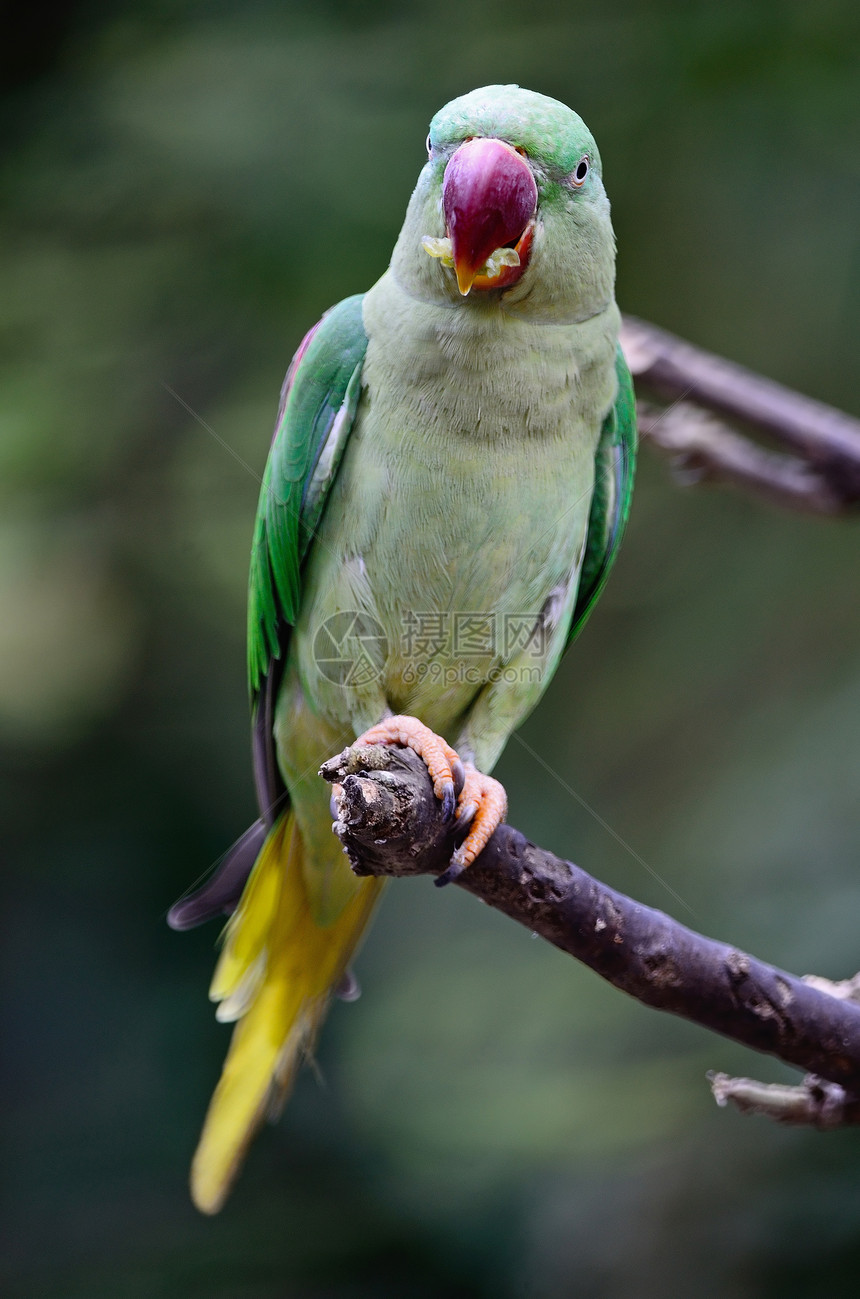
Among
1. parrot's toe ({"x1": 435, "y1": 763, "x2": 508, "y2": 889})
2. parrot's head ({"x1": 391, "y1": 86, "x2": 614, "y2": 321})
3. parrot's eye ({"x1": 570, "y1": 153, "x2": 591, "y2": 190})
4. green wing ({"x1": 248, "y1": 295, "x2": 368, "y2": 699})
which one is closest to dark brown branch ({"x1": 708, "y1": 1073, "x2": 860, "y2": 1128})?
parrot's toe ({"x1": 435, "y1": 763, "x2": 508, "y2": 889})

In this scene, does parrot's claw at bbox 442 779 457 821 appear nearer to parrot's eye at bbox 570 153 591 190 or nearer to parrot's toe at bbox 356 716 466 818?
parrot's toe at bbox 356 716 466 818

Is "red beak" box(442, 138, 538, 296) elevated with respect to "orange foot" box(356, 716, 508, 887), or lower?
elevated

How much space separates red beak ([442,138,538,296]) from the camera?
1611 mm

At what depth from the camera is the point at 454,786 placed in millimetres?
1765

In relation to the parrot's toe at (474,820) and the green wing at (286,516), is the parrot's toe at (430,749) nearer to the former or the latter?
the parrot's toe at (474,820)

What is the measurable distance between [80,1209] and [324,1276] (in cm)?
74

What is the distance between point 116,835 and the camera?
3.24 meters

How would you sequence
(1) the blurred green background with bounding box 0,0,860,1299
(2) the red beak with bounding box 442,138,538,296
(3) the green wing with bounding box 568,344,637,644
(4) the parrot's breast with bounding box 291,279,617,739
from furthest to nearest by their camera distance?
(1) the blurred green background with bounding box 0,0,860,1299 → (3) the green wing with bounding box 568,344,637,644 → (4) the parrot's breast with bounding box 291,279,617,739 → (2) the red beak with bounding box 442,138,538,296

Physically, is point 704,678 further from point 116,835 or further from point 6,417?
point 6,417

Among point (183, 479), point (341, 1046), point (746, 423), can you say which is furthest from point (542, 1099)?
point (183, 479)

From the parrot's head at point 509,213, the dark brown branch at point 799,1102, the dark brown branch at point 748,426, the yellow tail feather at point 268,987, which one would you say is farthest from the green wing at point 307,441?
the dark brown branch at point 799,1102

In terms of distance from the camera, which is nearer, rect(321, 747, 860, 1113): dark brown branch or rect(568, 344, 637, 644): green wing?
rect(321, 747, 860, 1113): dark brown branch

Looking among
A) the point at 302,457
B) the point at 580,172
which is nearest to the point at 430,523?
the point at 302,457

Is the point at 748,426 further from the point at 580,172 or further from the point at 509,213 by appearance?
the point at 509,213
